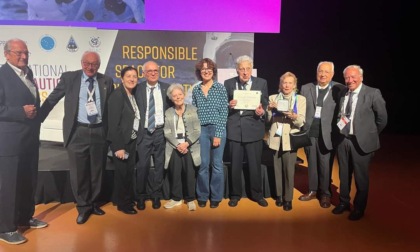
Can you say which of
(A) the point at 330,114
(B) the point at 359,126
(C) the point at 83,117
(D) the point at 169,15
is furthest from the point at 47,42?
(B) the point at 359,126

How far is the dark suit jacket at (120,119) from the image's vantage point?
11.6 ft

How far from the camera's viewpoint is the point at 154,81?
148 inches

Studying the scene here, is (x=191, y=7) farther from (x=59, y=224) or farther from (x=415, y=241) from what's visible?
(x=415, y=241)

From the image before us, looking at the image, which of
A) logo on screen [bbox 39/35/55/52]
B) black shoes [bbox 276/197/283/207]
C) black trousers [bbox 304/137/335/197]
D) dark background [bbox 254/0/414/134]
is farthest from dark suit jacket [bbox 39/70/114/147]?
dark background [bbox 254/0/414/134]

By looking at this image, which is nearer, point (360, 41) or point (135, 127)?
point (135, 127)

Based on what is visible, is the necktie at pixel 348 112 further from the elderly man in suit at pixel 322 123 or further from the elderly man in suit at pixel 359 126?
the elderly man in suit at pixel 322 123

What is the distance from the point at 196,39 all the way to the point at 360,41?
473 centimetres

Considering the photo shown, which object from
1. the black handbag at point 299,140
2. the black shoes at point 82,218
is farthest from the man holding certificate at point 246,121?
the black shoes at point 82,218

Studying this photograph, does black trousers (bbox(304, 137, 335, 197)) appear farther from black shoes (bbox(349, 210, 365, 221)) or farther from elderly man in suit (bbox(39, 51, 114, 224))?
elderly man in suit (bbox(39, 51, 114, 224))

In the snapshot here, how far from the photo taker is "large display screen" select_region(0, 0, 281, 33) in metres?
5.37

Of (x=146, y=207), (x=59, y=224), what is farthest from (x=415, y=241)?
(x=59, y=224)

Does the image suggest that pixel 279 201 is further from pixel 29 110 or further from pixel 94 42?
pixel 94 42

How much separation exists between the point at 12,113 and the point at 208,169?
2.00 meters

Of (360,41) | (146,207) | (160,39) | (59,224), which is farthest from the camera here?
(360,41)
